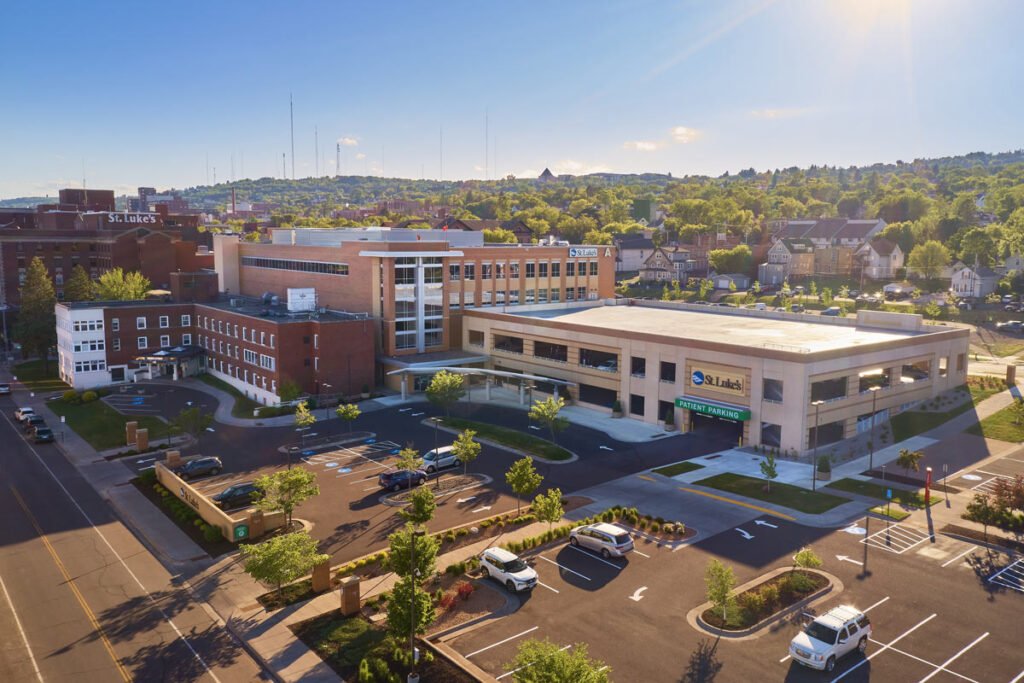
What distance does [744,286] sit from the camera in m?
178

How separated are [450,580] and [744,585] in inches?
551

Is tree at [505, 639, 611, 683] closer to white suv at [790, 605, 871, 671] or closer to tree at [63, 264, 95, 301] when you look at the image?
white suv at [790, 605, 871, 671]

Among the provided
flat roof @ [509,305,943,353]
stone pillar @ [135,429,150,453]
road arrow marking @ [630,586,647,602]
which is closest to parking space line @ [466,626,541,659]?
road arrow marking @ [630,586,647,602]

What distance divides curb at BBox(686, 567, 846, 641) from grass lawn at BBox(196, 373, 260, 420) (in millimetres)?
49643

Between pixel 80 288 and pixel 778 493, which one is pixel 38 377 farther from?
pixel 778 493

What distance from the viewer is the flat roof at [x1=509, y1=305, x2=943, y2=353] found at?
6400 cm

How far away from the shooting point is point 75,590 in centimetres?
3506

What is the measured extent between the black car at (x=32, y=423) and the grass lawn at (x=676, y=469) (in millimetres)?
53440

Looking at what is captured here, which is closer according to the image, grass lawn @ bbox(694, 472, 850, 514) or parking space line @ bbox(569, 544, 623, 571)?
parking space line @ bbox(569, 544, 623, 571)

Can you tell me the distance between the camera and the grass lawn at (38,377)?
86375mm

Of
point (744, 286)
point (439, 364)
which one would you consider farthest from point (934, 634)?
point (744, 286)

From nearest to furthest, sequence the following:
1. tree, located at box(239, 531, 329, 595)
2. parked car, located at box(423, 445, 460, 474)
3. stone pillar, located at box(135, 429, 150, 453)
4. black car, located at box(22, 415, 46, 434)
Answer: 1. tree, located at box(239, 531, 329, 595)
2. parked car, located at box(423, 445, 460, 474)
3. stone pillar, located at box(135, 429, 150, 453)
4. black car, located at box(22, 415, 46, 434)

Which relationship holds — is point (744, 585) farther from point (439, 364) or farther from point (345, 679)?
point (439, 364)

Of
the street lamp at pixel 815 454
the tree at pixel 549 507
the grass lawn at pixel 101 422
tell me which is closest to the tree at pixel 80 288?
the grass lawn at pixel 101 422
